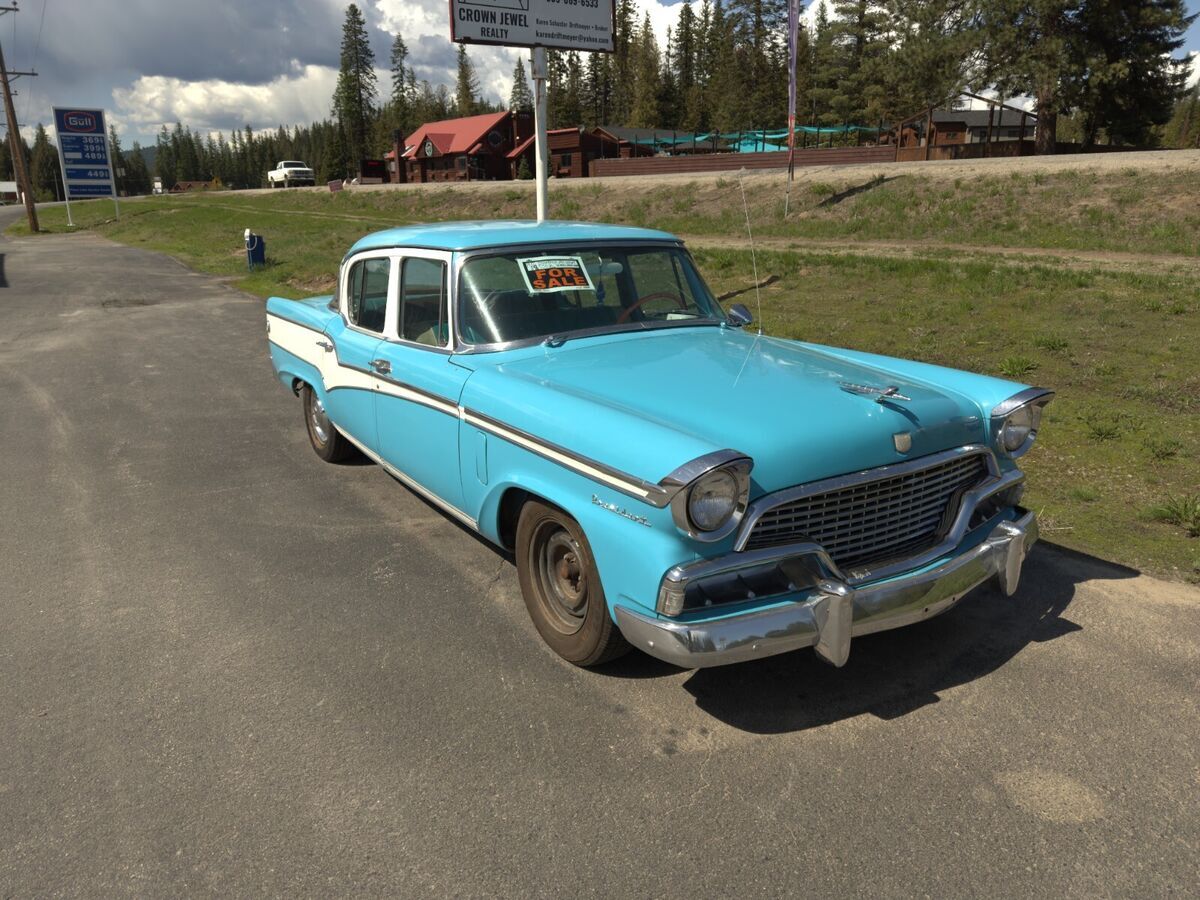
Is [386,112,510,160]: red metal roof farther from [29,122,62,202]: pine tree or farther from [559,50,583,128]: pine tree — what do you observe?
[29,122,62,202]: pine tree

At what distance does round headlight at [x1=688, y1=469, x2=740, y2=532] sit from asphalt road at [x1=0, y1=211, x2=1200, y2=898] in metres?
0.81

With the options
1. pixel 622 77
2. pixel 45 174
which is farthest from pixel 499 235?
pixel 45 174

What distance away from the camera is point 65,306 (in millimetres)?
13750

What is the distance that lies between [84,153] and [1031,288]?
130ft

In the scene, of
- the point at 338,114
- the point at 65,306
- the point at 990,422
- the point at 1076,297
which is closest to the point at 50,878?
the point at 990,422

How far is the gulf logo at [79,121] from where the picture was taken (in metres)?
35.7

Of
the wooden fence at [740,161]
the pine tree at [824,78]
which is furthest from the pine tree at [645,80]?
the wooden fence at [740,161]

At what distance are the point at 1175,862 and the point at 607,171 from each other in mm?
42869

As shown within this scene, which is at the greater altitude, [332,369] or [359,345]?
[359,345]

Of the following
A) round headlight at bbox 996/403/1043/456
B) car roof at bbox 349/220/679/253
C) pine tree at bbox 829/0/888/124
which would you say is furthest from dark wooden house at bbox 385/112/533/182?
round headlight at bbox 996/403/1043/456

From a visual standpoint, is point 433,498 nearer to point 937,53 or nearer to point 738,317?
point 738,317

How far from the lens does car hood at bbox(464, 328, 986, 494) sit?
2812mm

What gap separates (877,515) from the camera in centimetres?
307

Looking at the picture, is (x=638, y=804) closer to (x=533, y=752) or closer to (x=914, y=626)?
(x=533, y=752)
